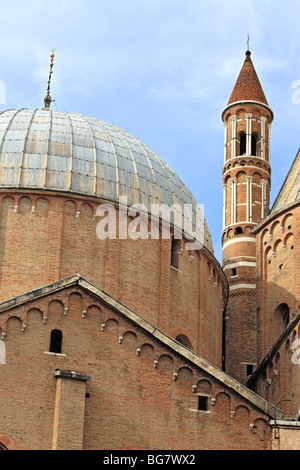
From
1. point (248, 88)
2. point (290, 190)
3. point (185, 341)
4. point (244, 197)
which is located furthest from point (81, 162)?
point (248, 88)

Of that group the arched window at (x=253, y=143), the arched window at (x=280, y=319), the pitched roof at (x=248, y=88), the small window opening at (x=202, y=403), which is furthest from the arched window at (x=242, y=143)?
the small window opening at (x=202, y=403)

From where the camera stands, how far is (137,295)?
93.1 feet

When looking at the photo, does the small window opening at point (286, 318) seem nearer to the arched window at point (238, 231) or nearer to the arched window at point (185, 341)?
the arched window at point (238, 231)

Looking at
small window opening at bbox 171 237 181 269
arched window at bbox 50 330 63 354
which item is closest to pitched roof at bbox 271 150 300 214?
small window opening at bbox 171 237 181 269

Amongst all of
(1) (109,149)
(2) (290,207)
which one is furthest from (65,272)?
(2) (290,207)

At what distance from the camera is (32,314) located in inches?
867

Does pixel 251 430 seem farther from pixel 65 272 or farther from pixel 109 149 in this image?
pixel 109 149

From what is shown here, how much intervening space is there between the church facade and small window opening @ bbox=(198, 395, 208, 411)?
0.03 meters

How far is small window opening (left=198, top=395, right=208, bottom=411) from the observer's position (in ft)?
72.5

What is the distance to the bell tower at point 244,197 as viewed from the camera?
37.1 m

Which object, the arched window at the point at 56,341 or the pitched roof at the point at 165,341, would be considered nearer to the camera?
the arched window at the point at 56,341

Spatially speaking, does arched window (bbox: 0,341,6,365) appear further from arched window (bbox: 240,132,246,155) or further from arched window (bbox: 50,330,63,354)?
arched window (bbox: 240,132,246,155)

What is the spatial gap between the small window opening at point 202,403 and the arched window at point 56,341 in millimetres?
3284
